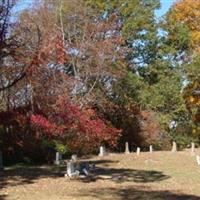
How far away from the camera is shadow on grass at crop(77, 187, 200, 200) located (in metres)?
15.8

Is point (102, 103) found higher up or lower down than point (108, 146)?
higher up

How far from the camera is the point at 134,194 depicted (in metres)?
16.5

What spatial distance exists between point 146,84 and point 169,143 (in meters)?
5.42

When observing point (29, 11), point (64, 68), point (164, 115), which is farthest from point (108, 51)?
point (164, 115)

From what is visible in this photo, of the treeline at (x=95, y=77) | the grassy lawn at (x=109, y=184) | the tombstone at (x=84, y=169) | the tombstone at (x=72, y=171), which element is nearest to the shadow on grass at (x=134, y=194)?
the grassy lawn at (x=109, y=184)

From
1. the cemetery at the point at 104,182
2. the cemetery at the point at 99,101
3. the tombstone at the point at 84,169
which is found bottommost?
the cemetery at the point at 104,182

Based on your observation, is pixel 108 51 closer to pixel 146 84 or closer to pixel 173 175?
pixel 146 84

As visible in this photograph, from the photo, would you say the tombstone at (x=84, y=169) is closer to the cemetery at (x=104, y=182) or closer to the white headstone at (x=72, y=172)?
the cemetery at (x=104, y=182)

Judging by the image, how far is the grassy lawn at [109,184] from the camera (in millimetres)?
16031

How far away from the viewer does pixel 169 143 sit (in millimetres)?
49688

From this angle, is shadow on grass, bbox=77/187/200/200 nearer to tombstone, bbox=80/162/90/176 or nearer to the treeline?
tombstone, bbox=80/162/90/176

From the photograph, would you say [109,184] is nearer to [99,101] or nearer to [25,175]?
[25,175]

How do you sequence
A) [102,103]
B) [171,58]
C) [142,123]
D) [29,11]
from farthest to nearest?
[171,58] → [142,123] → [102,103] → [29,11]

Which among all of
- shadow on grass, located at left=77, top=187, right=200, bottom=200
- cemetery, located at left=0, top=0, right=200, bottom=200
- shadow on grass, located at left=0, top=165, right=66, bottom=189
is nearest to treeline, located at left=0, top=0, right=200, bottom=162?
cemetery, located at left=0, top=0, right=200, bottom=200
